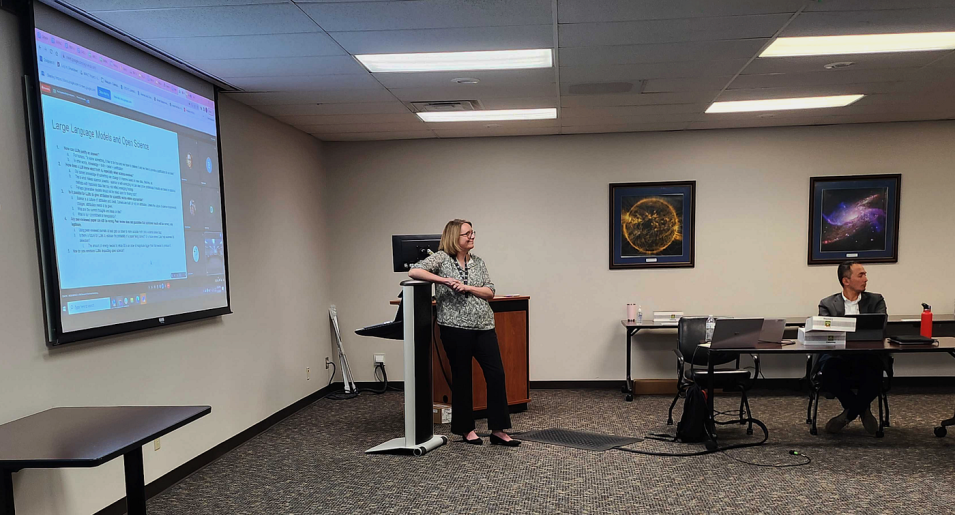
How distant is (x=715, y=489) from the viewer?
337 centimetres

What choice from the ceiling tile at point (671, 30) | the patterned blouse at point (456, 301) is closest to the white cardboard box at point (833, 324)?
the ceiling tile at point (671, 30)

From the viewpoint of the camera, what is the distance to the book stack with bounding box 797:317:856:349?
400 cm

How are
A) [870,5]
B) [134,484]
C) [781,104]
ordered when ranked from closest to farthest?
1. [134,484]
2. [870,5]
3. [781,104]

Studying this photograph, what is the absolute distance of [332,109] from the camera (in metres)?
4.77

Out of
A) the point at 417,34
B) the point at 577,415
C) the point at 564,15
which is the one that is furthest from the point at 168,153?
the point at 577,415

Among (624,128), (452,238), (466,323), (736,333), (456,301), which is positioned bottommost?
(736,333)

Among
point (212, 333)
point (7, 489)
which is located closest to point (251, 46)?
point (212, 333)

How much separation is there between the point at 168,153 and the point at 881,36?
13.5 feet

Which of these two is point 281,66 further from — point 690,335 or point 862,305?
point 862,305

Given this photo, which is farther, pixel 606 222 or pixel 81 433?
pixel 606 222

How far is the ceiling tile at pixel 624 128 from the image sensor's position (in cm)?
567

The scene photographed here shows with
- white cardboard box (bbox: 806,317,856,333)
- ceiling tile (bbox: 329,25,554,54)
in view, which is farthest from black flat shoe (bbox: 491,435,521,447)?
ceiling tile (bbox: 329,25,554,54)

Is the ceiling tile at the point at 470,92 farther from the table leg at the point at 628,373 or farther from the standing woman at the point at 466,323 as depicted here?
the table leg at the point at 628,373

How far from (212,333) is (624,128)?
4.03 meters
